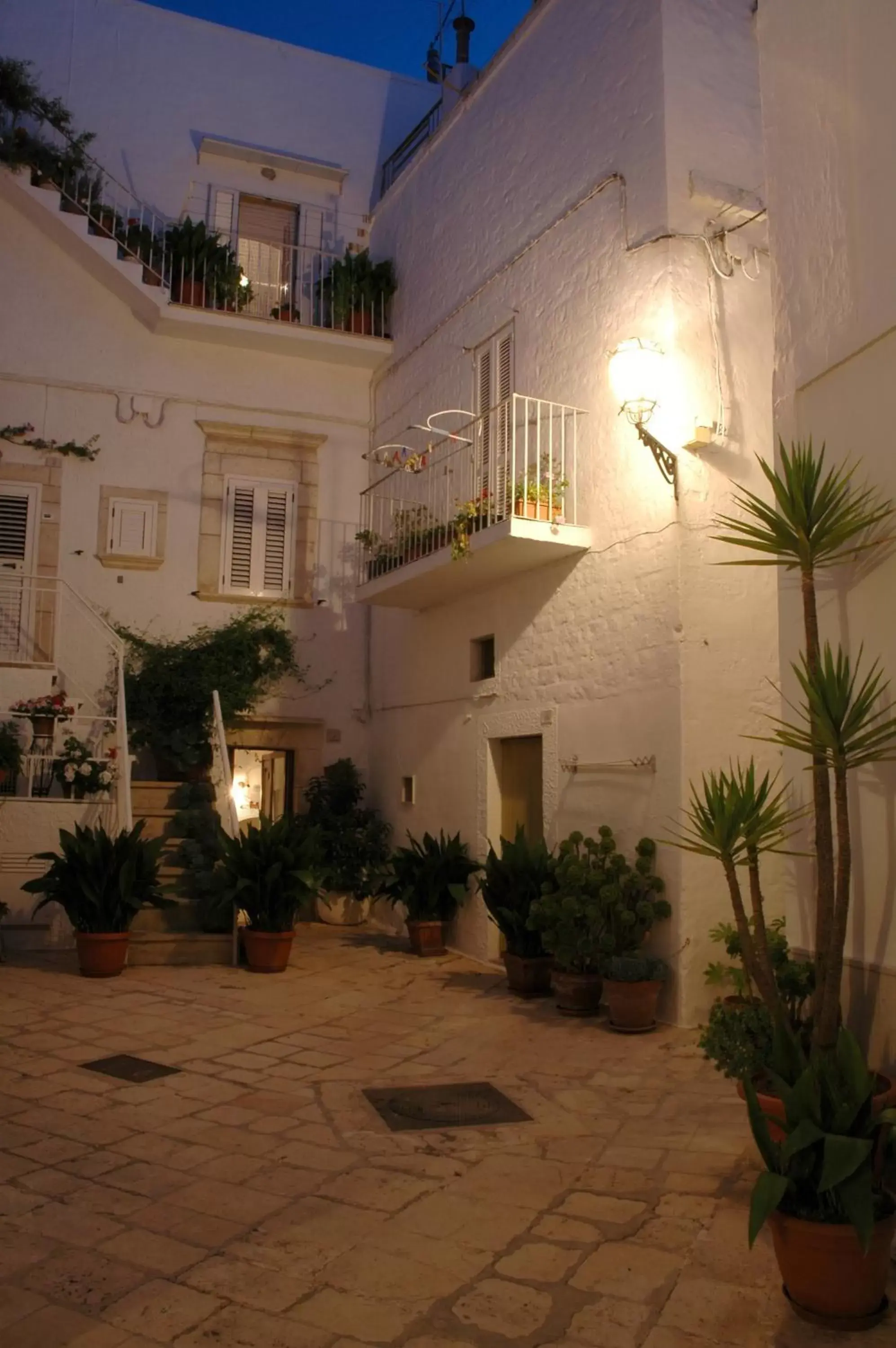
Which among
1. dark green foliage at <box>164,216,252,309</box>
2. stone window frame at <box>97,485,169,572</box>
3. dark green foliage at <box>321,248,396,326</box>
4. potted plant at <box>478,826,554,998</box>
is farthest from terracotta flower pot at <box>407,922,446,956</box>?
dark green foliage at <box>164,216,252,309</box>

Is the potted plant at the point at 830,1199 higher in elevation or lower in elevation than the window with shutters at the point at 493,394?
lower

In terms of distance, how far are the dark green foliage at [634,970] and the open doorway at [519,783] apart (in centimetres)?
211

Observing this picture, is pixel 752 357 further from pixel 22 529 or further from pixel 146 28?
pixel 146 28

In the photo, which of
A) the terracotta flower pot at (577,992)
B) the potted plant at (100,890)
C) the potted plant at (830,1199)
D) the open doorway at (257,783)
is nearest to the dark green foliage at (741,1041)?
the potted plant at (830,1199)

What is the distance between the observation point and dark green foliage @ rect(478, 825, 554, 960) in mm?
7422

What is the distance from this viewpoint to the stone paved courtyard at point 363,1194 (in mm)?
2965

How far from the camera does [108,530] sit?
1143 cm

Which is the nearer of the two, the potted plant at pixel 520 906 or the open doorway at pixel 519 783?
the potted plant at pixel 520 906

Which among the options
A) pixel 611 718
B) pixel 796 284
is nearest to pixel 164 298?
pixel 611 718

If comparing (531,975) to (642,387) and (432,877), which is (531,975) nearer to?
(432,877)

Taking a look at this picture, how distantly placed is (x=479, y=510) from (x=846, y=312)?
398cm

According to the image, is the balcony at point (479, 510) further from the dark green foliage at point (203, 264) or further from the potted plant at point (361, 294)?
the dark green foliage at point (203, 264)

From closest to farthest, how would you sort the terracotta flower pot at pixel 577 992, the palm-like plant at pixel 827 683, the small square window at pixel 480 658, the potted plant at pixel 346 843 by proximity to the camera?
the palm-like plant at pixel 827 683 < the terracotta flower pot at pixel 577 992 < the small square window at pixel 480 658 < the potted plant at pixel 346 843

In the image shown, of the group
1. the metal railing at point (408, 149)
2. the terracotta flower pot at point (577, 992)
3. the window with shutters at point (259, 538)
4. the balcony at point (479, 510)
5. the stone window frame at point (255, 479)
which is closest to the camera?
the terracotta flower pot at point (577, 992)
